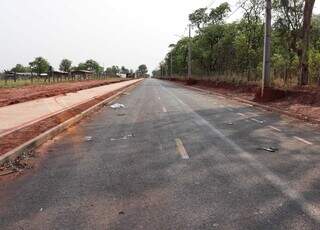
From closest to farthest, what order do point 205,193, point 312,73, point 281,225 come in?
point 281,225
point 205,193
point 312,73

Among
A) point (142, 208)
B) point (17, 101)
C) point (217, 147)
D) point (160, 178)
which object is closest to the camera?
point (142, 208)

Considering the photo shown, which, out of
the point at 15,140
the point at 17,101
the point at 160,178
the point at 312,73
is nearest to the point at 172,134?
the point at 15,140

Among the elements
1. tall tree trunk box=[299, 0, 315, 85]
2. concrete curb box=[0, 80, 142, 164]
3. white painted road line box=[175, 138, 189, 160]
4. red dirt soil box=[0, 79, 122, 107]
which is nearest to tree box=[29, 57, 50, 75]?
red dirt soil box=[0, 79, 122, 107]

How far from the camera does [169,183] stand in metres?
7.11

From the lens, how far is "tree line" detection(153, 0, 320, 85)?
28422mm

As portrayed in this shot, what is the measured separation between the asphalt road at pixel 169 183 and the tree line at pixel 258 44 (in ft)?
56.8

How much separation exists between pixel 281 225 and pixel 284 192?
4.74 ft

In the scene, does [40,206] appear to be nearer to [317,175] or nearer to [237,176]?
[237,176]

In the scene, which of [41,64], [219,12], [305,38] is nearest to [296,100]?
[305,38]

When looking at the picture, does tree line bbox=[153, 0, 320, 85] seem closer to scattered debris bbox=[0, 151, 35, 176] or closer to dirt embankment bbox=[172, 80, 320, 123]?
dirt embankment bbox=[172, 80, 320, 123]

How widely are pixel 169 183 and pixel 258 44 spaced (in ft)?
137

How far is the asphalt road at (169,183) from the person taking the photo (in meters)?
5.43

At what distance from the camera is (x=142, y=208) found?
5.84 m

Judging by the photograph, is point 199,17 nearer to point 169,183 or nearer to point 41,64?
point 169,183
